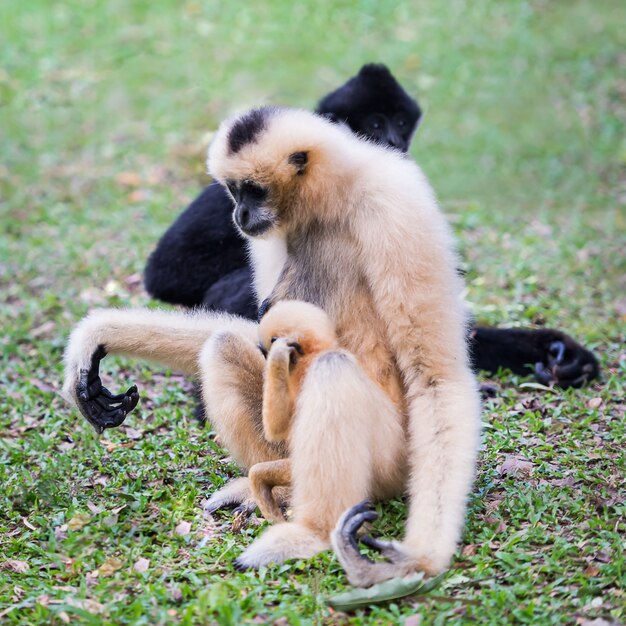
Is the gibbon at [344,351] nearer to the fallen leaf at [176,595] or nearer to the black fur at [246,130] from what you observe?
the black fur at [246,130]

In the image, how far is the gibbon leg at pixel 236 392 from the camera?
4.70 meters

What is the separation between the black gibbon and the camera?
22.2 feet

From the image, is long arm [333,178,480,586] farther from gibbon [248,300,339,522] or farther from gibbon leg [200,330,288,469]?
gibbon leg [200,330,288,469]

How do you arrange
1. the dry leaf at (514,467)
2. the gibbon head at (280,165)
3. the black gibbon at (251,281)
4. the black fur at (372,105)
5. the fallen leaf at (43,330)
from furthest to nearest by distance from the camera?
the fallen leaf at (43,330) → the black fur at (372,105) → the black gibbon at (251,281) → the dry leaf at (514,467) → the gibbon head at (280,165)

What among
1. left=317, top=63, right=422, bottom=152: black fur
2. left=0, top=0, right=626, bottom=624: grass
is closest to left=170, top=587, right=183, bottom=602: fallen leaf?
left=0, top=0, right=626, bottom=624: grass

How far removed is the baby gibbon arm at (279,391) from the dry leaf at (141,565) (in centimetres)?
79

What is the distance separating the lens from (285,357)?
425cm

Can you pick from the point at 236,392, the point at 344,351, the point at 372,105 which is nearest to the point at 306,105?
the point at 372,105

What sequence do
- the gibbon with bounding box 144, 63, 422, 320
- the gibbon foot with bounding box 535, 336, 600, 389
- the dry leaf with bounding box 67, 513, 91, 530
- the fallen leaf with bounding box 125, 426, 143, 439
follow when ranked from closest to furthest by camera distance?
1. the dry leaf with bounding box 67, 513, 91, 530
2. the fallen leaf with bounding box 125, 426, 143, 439
3. the gibbon foot with bounding box 535, 336, 600, 389
4. the gibbon with bounding box 144, 63, 422, 320

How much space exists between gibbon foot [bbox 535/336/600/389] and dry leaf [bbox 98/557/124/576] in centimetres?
348

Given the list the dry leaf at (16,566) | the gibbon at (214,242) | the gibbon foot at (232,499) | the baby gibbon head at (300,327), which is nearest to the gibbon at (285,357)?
the baby gibbon head at (300,327)

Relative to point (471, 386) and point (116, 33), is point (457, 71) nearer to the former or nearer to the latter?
point (116, 33)

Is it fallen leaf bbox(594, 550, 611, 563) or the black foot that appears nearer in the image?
the black foot

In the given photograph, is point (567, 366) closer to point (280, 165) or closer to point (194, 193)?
point (280, 165)
